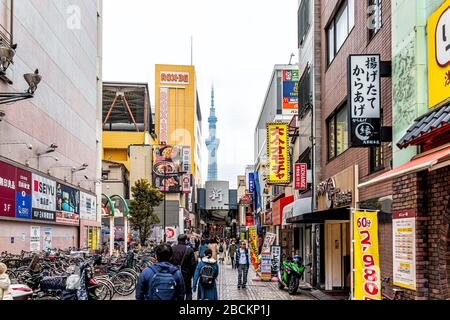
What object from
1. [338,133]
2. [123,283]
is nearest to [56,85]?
[123,283]

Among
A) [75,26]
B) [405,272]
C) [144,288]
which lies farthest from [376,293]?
[75,26]

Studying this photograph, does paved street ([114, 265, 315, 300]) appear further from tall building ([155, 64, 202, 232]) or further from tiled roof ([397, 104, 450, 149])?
tall building ([155, 64, 202, 232])

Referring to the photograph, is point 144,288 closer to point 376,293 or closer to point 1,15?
point 376,293

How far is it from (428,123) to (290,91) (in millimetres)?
38892

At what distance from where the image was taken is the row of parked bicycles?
1133cm

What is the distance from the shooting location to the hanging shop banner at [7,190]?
18.7 metres

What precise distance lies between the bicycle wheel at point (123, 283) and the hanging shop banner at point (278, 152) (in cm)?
1160

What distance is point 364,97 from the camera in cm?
1170

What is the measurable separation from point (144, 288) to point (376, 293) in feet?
15.8

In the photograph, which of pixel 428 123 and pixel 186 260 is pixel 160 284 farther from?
pixel 186 260

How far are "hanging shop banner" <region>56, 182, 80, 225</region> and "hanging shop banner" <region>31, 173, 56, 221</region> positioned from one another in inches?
41.0

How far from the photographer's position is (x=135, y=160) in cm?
7156

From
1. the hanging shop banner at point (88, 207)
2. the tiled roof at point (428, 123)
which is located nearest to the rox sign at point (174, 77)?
the hanging shop banner at point (88, 207)

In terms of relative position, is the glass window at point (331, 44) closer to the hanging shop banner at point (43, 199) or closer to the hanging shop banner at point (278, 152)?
the hanging shop banner at point (278, 152)
